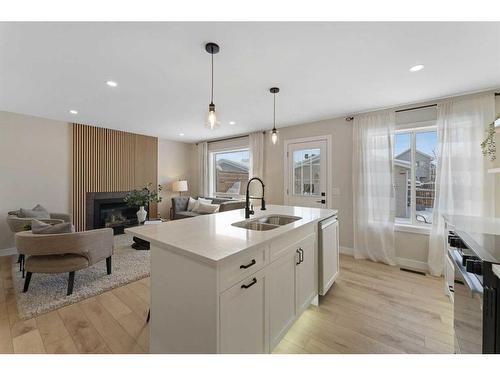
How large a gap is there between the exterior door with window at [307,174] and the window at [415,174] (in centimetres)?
116

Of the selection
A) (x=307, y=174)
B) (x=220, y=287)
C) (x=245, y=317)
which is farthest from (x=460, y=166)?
(x=220, y=287)

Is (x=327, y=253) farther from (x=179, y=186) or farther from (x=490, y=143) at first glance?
(x=179, y=186)

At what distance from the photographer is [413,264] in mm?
3137

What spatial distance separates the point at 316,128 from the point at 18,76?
169 inches

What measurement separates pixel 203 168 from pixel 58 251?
13.9ft

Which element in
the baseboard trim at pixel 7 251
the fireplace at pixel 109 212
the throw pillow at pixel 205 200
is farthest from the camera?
the throw pillow at pixel 205 200

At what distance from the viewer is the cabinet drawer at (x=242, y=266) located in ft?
3.52

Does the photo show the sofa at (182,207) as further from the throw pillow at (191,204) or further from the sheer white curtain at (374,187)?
the sheer white curtain at (374,187)

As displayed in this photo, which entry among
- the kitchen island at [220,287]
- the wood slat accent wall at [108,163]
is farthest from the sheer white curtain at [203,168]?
the kitchen island at [220,287]

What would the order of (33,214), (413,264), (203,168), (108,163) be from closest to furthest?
(413,264), (33,214), (108,163), (203,168)

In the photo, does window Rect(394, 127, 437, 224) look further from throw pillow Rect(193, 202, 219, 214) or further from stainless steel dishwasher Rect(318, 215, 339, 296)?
throw pillow Rect(193, 202, 219, 214)

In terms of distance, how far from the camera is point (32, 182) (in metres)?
3.88

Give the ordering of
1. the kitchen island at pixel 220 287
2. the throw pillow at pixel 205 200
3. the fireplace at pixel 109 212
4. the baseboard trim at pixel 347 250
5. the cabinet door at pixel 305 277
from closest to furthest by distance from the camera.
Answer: the kitchen island at pixel 220 287, the cabinet door at pixel 305 277, the baseboard trim at pixel 347 250, the fireplace at pixel 109 212, the throw pillow at pixel 205 200

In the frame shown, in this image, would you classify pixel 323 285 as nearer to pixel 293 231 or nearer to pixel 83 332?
pixel 293 231
